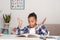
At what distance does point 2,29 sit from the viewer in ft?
13.2

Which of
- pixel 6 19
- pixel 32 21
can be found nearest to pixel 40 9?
pixel 6 19

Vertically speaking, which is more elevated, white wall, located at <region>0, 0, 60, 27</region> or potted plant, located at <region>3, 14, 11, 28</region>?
white wall, located at <region>0, 0, 60, 27</region>

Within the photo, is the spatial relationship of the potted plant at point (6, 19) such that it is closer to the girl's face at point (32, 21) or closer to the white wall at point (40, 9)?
the white wall at point (40, 9)

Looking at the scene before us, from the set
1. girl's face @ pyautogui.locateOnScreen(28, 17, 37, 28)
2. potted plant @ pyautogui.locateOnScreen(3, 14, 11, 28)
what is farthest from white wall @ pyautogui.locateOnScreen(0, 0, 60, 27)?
girl's face @ pyautogui.locateOnScreen(28, 17, 37, 28)

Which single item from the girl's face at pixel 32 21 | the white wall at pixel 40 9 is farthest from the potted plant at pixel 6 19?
the girl's face at pixel 32 21

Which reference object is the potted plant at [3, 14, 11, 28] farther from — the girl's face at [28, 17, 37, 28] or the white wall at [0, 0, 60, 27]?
the girl's face at [28, 17, 37, 28]

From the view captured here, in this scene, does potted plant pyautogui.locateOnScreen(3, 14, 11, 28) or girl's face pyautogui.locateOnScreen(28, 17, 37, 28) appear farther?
potted plant pyautogui.locateOnScreen(3, 14, 11, 28)

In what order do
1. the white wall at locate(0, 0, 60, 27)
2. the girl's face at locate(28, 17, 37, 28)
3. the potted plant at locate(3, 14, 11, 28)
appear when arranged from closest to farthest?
the girl's face at locate(28, 17, 37, 28)
the potted plant at locate(3, 14, 11, 28)
the white wall at locate(0, 0, 60, 27)

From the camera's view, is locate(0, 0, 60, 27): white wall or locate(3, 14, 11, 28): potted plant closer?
locate(3, 14, 11, 28): potted plant

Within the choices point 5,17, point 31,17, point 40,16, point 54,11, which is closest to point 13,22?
point 5,17

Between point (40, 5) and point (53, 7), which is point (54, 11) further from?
point (40, 5)

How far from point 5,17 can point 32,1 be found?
0.77m

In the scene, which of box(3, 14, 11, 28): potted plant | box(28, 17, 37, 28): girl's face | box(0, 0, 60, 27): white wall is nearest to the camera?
box(28, 17, 37, 28): girl's face

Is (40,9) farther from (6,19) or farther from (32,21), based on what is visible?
(32,21)
